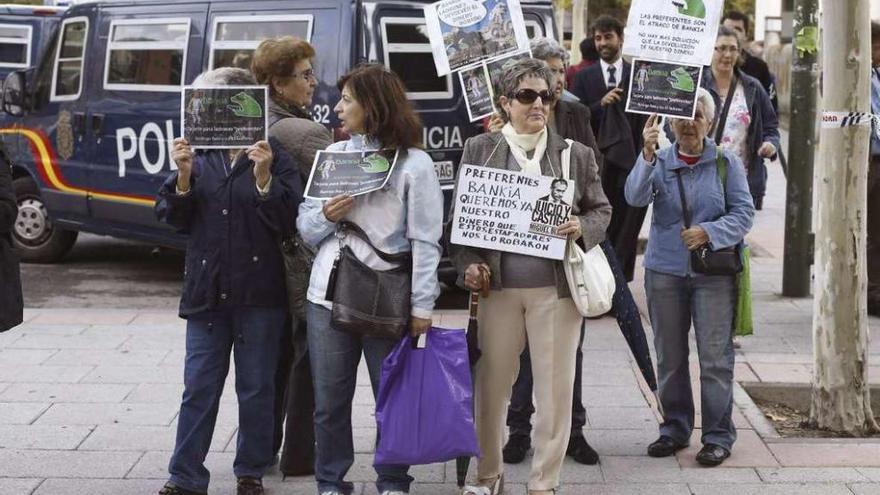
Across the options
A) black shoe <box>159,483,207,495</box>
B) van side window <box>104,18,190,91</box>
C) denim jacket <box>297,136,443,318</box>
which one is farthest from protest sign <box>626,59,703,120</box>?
van side window <box>104,18,190,91</box>

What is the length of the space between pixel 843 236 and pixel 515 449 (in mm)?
1839

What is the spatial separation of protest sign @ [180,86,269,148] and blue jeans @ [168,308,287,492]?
25.6 inches

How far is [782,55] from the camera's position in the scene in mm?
33719

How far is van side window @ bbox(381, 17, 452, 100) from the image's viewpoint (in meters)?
9.33

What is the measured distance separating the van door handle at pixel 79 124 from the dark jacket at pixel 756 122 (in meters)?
5.16

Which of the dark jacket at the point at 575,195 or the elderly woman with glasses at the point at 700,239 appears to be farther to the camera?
the elderly woman with glasses at the point at 700,239

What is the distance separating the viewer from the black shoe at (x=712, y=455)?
613 cm

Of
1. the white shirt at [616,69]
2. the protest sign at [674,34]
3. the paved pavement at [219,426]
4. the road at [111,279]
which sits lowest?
the road at [111,279]

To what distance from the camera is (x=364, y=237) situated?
5.28 meters

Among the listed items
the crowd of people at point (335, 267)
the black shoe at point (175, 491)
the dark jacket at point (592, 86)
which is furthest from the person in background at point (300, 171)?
the dark jacket at point (592, 86)

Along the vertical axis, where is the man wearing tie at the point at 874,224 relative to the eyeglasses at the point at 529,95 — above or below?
below

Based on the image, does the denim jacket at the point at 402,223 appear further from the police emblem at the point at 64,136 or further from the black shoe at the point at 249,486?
the police emblem at the point at 64,136

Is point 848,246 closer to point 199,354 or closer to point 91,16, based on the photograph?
point 199,354

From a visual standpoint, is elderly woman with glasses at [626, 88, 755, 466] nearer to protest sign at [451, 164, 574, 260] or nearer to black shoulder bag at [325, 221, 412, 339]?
protest sign at [451, 164, 574, 260]
